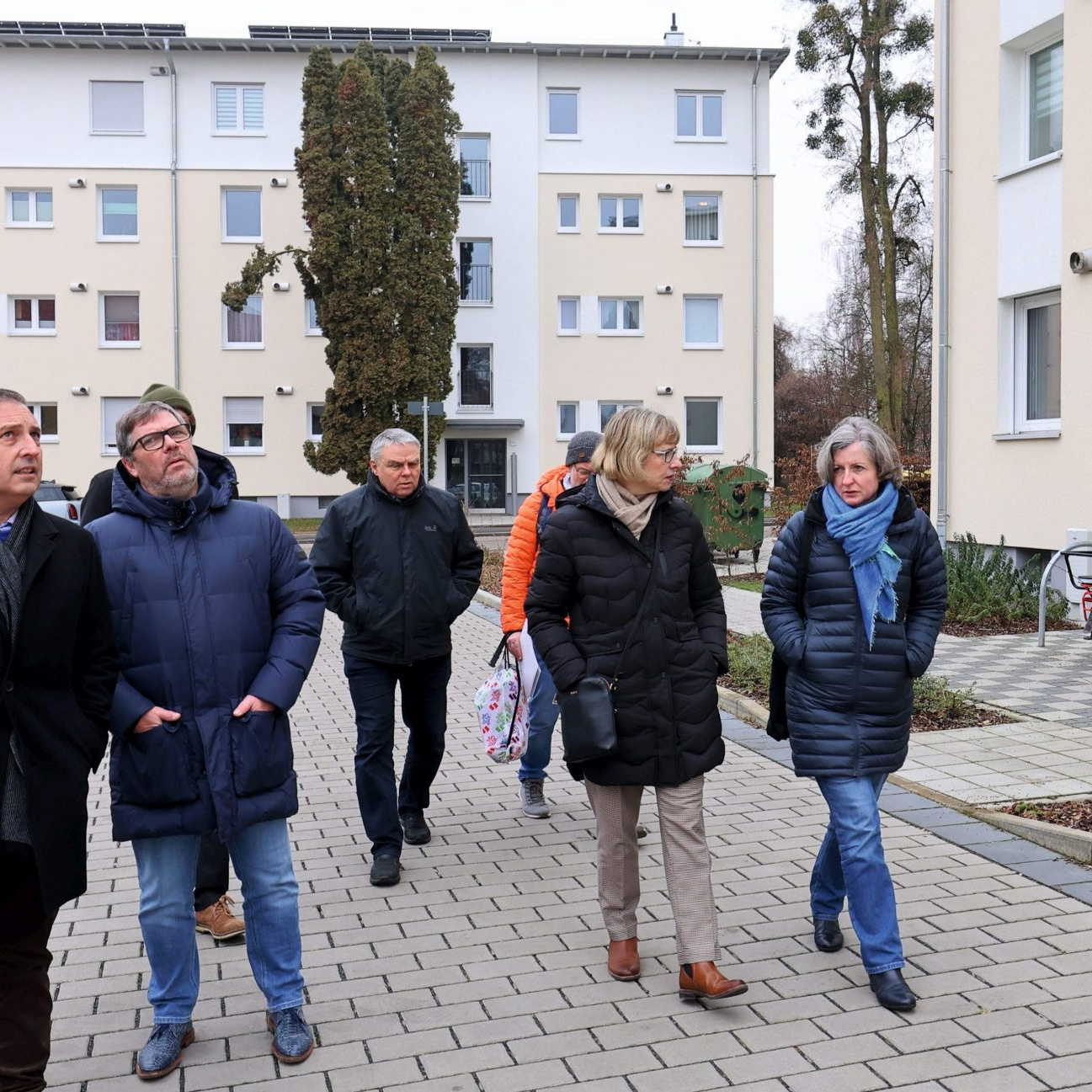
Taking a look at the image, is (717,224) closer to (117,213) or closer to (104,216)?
(117,213)

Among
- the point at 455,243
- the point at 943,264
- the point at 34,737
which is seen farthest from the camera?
the point at 455,243

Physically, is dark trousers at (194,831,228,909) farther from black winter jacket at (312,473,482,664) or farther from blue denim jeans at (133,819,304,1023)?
black winter jacket at (312,473,482,664)

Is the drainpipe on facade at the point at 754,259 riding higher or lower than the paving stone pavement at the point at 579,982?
higher

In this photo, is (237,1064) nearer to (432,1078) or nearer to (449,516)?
(432,1078)

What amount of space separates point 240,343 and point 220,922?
35.6 metres

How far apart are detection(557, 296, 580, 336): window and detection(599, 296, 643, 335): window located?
728mm

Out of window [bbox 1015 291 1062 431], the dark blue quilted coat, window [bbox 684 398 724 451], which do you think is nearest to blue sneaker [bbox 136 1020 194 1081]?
the dark blue quilted coat

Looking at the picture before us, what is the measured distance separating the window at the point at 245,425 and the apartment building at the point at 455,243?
8 cm

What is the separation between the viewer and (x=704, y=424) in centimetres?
4006

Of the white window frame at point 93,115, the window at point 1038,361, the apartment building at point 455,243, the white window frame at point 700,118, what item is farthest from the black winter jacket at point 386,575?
the white window frame at point 93,115

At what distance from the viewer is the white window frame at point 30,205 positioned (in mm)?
38156

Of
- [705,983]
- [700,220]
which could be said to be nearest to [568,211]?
[700,220]

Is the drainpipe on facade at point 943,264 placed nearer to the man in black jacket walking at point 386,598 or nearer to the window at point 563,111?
the man in black jacket walking at point 386,598

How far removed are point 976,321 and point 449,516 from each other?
11.1 m
